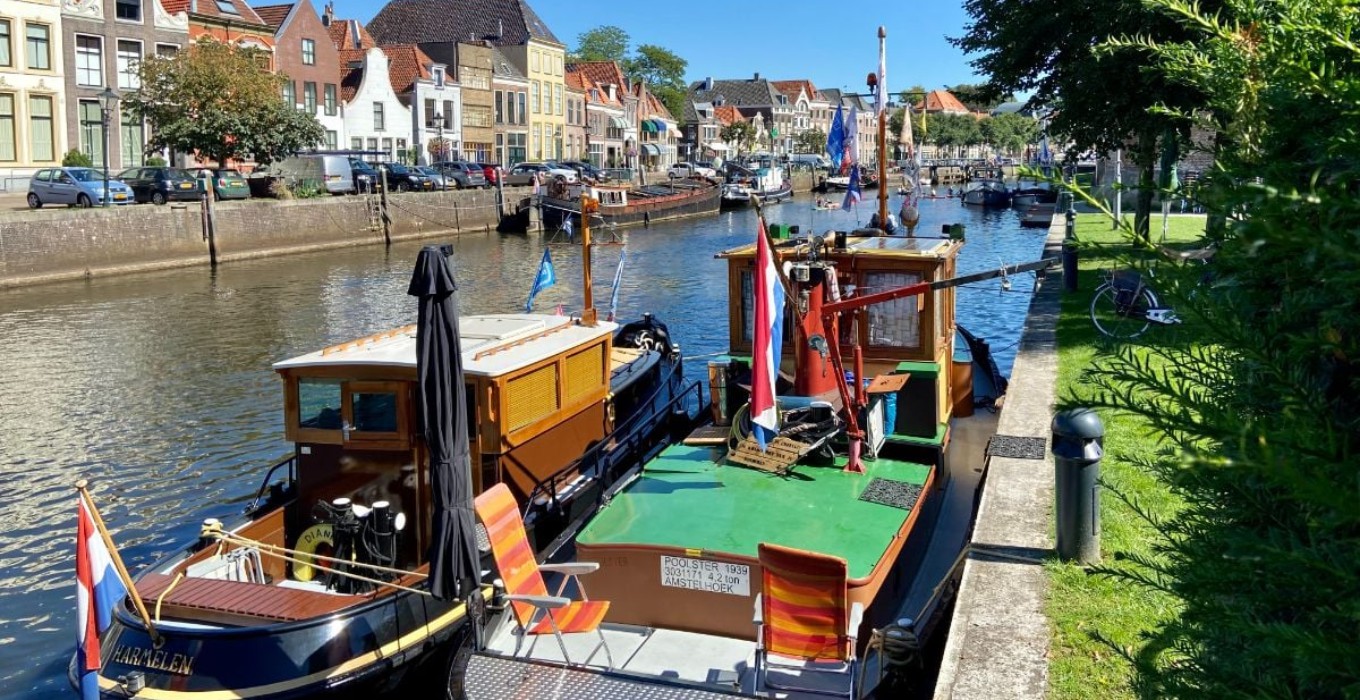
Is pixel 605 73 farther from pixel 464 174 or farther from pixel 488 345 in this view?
pixel 488 345

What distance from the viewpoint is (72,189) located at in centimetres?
3594

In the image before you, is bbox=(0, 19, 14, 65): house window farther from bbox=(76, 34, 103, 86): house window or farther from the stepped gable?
the stepped gable

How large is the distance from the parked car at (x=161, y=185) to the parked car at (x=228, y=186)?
64 cm

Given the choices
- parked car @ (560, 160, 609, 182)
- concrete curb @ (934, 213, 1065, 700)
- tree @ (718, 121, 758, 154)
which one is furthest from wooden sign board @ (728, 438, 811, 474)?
tree @ (718, 121, 758, 154)

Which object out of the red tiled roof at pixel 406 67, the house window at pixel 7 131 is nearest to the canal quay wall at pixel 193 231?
the house window at pixel 7 131

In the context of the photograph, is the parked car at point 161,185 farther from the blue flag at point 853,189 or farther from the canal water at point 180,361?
the blue flag at point 853,189

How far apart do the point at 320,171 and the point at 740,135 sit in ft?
267

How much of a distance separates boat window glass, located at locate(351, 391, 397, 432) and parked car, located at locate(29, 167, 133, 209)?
1163 inches

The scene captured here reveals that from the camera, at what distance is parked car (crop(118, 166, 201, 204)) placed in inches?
1510

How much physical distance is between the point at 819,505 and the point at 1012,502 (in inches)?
60.6

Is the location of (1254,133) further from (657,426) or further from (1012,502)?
(657,426)

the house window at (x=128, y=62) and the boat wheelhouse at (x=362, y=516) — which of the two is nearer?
the boat wheelhouse at (x=362, y=516)

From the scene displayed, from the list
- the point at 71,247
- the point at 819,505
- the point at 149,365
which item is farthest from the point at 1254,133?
the point at 71,247

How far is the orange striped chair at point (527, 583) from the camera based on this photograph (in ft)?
25.2
